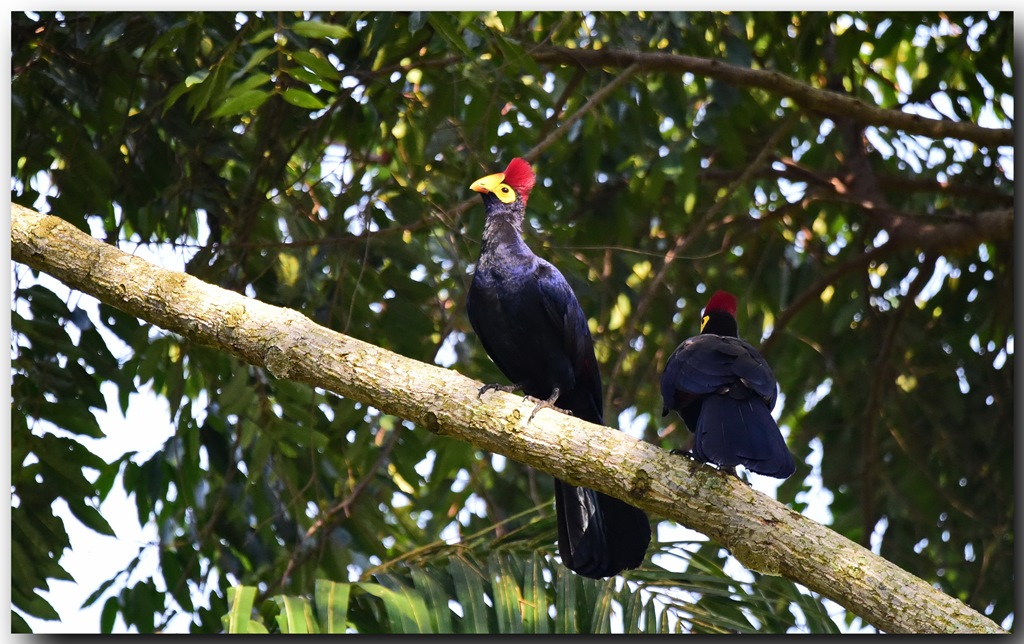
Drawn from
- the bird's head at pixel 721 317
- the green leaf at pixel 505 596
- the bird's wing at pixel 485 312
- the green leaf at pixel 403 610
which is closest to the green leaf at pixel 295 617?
the green leaf at pixel 403 610

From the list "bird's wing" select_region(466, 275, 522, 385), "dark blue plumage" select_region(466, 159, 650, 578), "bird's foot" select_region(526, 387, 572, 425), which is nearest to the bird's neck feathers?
"dark blue plumage" select_region(466, 159, 650, 578)

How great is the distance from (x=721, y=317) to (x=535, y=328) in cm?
54

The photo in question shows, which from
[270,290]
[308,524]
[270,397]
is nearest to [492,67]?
[270,290]

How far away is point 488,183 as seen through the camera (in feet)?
9.88

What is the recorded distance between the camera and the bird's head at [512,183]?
3031mm

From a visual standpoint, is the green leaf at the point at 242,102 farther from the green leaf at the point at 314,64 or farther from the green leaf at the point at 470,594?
the green leaf at the point at 470,594

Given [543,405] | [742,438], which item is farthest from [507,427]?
[742,438]

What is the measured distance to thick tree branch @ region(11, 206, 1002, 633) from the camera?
6.48 feet

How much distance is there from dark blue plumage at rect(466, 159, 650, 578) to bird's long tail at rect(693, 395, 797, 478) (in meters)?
0.46

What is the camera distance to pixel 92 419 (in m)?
2.98

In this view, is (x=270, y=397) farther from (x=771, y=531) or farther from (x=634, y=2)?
(x=771, y=531)

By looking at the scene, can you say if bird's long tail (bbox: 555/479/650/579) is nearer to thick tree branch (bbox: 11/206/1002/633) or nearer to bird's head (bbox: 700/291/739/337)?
thick tree branch (bbox: 11/206/1002/633)

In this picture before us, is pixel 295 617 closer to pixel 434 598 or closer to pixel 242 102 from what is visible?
pixel 434 598

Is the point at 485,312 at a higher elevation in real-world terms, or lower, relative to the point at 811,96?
lower
